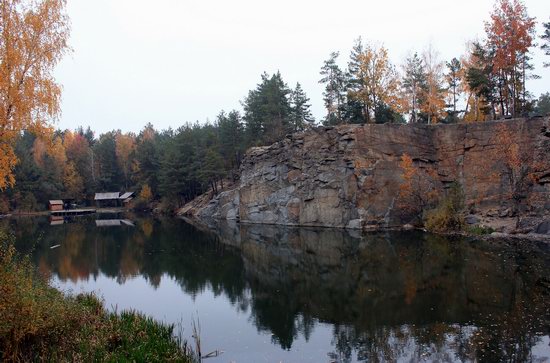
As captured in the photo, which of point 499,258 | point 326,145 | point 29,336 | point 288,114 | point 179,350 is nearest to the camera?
point 29,336

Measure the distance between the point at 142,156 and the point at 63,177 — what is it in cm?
1989

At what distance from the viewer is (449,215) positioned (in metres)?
36.9

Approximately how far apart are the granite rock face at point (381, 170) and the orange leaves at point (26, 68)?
32128 mm

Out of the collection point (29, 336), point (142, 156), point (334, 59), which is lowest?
point (29, 336)

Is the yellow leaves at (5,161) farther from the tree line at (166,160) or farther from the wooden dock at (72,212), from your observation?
the wooden dock at (72,212)

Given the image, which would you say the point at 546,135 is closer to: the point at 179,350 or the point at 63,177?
the point at 179,350

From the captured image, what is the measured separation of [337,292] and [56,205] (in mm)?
81989

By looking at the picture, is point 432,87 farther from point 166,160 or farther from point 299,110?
point 166,160

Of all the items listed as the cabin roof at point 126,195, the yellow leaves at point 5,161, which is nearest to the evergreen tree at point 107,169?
the cabin roof at point 126,195

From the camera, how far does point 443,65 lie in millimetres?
51188

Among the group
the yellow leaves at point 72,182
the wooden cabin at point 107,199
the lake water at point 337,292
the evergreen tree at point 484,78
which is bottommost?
the lake water at point 337,292

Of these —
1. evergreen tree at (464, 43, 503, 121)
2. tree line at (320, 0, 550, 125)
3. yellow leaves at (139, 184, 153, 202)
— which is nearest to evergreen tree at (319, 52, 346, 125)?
tree line at (320, 0, 550, 125)

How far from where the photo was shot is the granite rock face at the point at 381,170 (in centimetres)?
3750

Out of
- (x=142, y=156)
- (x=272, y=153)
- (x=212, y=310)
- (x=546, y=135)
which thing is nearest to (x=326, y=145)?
(x=272, y=153)
